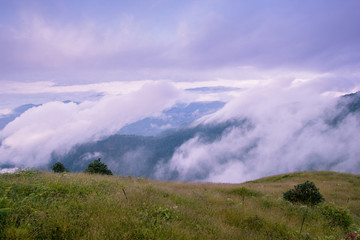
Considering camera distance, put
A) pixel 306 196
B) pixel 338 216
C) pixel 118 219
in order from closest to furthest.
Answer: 1. pixel 118 219
2. pixel 338 216
3. pixel 306 196

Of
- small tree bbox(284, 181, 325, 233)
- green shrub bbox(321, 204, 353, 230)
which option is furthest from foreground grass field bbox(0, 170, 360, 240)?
small tree bbox(284, 181, 325, 233)

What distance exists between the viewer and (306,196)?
36.0 feet

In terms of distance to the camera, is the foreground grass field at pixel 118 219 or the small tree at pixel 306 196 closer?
the foreground grass field at pixel 118 219

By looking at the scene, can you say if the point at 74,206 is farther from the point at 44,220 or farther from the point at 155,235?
the point at 155,235

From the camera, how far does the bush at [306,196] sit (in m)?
10.7

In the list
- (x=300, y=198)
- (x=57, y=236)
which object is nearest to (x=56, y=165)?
(x=57, y=236)

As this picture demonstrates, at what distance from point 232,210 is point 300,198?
262 inches

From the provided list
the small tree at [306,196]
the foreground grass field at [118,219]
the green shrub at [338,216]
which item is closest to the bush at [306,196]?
the small tree at [306,196]

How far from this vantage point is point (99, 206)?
529cm

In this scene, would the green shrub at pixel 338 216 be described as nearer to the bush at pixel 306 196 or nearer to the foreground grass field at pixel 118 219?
the foreground grass field at pixel 118 219

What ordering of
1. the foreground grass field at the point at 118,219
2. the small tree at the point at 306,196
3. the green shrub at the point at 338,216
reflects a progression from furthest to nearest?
the small tree at the point at 306,196 → the green shrub at the point at 338,216 → the foreground grass field at the point at 118,219

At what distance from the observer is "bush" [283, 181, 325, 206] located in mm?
10727

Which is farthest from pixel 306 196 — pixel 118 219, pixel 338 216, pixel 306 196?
pixel 118 219

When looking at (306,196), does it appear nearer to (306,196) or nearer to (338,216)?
(306,196)
